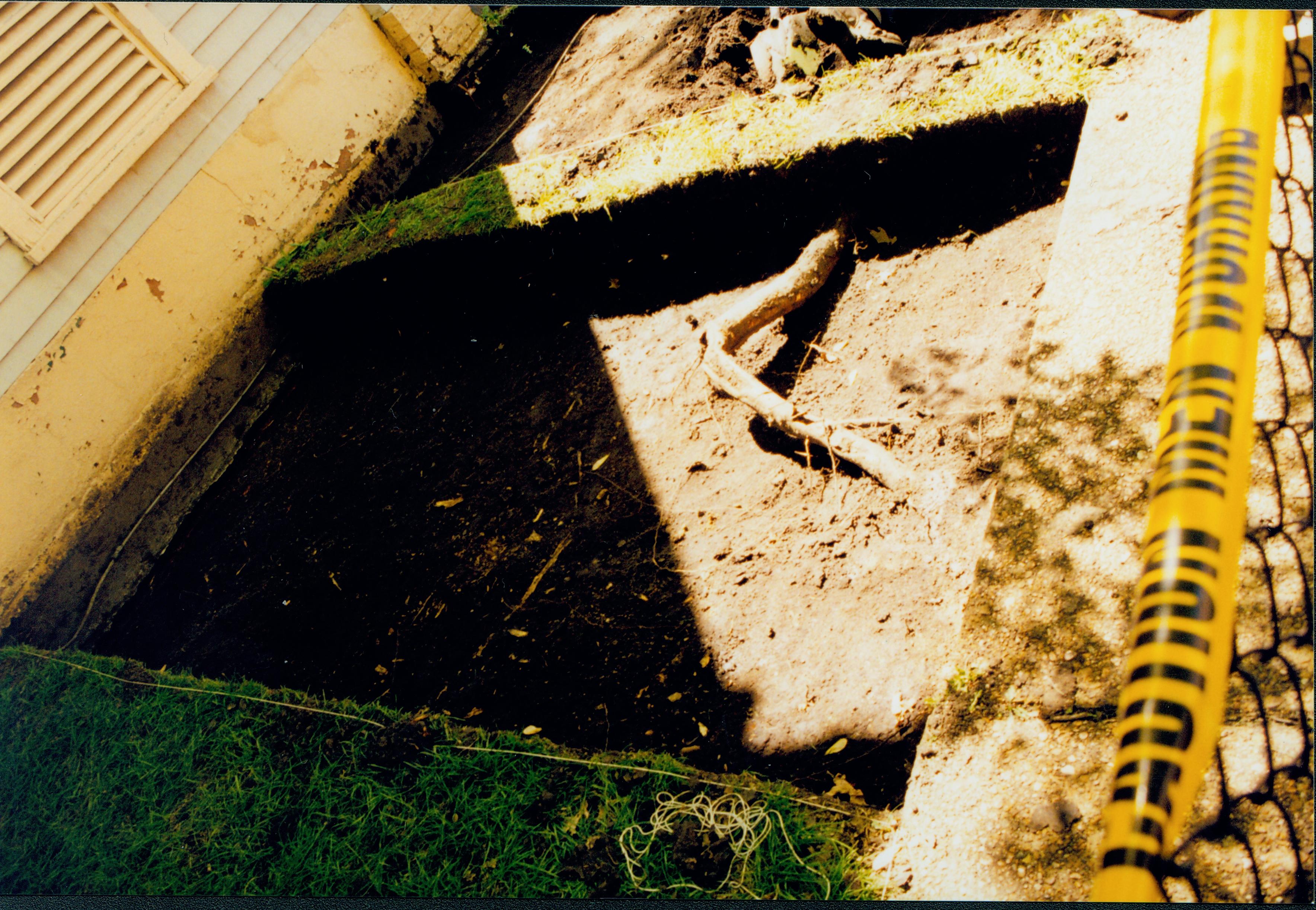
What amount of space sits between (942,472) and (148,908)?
126 inches

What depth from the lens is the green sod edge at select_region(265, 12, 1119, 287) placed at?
279 centimetres

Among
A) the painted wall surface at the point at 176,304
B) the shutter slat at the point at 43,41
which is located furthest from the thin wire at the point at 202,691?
the shutter slat at the point at 43,41

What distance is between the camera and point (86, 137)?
3.82 metres

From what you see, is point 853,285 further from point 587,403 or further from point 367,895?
point 367,895

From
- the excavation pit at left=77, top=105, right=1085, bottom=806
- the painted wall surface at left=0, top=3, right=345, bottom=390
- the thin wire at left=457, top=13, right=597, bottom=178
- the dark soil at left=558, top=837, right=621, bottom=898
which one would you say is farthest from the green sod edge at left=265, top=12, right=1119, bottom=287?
the dark soil at left=558, top=837, right=621, bottom=898

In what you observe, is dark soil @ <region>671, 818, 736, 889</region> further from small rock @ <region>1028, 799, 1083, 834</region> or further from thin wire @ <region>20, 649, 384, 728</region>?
thin wire @ <region>20, 649, 384, 728</region>

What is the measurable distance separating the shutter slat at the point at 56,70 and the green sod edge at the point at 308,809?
328 centimetres

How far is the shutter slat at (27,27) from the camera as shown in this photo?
11.2 feet

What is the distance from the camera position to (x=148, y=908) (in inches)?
84.7

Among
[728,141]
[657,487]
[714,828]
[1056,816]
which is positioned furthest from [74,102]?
[1056,816]

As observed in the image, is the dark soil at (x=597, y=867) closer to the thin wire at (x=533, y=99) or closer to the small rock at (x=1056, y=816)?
the small rock at (x=1056, y=816)

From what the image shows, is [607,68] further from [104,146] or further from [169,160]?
[104,146]

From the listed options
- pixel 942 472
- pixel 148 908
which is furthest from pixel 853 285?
pixel 148 908

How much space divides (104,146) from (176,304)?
979 mm
